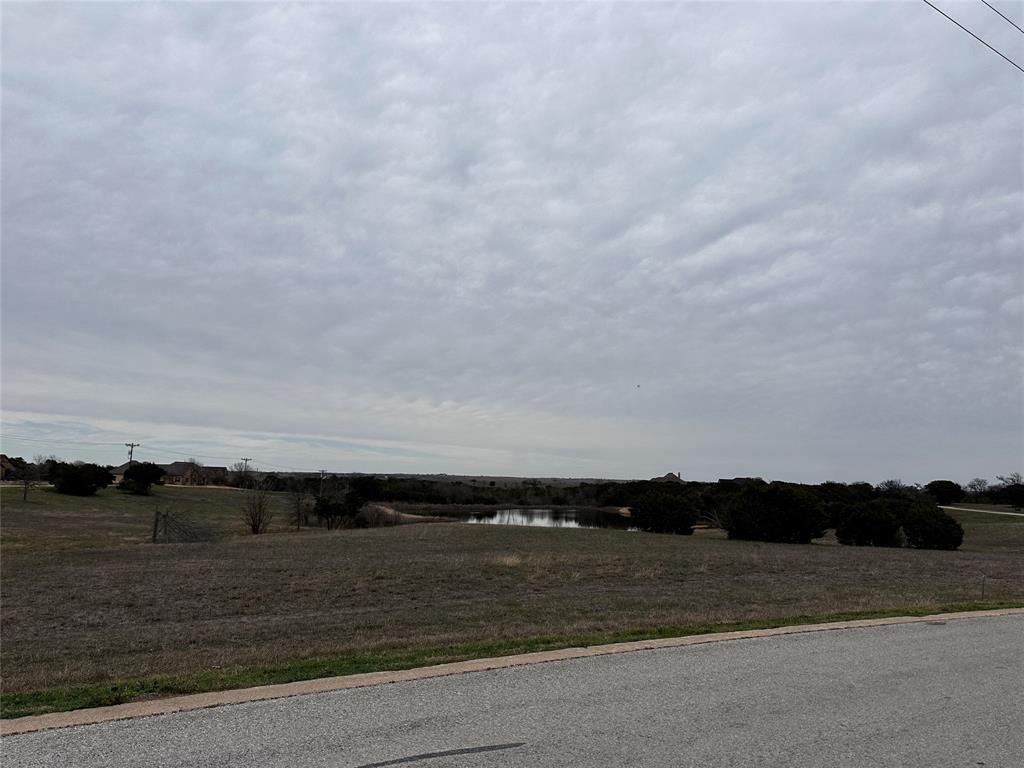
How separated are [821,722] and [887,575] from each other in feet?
60.2

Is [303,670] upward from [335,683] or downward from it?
downward

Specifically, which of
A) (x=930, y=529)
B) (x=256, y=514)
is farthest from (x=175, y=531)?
(x=930, y=529)

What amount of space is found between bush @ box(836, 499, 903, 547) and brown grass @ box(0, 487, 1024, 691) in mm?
5226

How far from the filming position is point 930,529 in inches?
1348

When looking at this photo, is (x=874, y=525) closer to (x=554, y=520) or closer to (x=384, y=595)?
(x=384, y=595)

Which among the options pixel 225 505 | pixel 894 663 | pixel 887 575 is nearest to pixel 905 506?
pixel 887 575

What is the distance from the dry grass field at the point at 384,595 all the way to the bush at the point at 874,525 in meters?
4.08

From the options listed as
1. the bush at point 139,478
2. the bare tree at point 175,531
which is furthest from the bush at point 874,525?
the bush at point 139,478

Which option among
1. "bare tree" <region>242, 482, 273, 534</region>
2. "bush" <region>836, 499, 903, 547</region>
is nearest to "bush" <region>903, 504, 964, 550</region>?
"bush" <region>836, 499, 903, 547</region>

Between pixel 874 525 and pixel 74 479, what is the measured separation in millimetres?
65604

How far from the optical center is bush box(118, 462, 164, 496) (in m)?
76.4

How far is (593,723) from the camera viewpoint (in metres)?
5.34

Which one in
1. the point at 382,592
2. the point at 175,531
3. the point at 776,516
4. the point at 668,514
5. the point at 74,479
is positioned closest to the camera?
the point at 382,592

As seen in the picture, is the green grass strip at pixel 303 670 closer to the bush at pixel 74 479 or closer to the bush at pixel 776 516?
the bush at pixel 776 516
